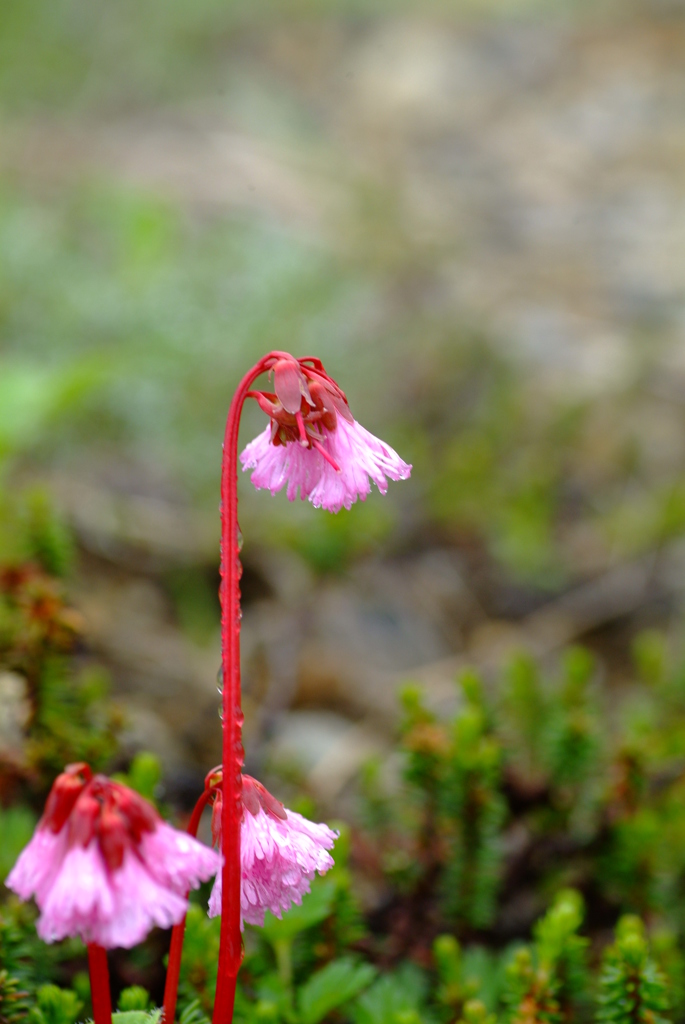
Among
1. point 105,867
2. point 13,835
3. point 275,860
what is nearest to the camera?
point 105,867

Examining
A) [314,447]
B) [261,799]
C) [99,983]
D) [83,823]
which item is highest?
[314,447]

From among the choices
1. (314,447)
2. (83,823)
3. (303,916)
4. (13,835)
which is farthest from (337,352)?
(83,823)

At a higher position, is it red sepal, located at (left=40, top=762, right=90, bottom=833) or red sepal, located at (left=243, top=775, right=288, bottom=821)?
red sepal, located at (left=243, top=775, right=288, bottom=821)

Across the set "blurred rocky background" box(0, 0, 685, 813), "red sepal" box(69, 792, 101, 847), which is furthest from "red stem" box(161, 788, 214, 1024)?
"blurred rocky background" box(0, 0, 685, 813)

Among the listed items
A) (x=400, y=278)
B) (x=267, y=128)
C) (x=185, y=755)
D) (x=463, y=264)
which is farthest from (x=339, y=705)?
(x=267, y=128)

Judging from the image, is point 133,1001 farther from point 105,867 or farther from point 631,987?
point 631,987

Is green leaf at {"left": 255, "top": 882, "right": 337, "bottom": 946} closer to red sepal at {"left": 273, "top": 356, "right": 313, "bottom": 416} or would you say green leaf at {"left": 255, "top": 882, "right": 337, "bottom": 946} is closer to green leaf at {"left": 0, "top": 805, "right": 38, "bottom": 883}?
green leaf at {"left": 0, "top": 805, "right": 38, "bottom": 883}
